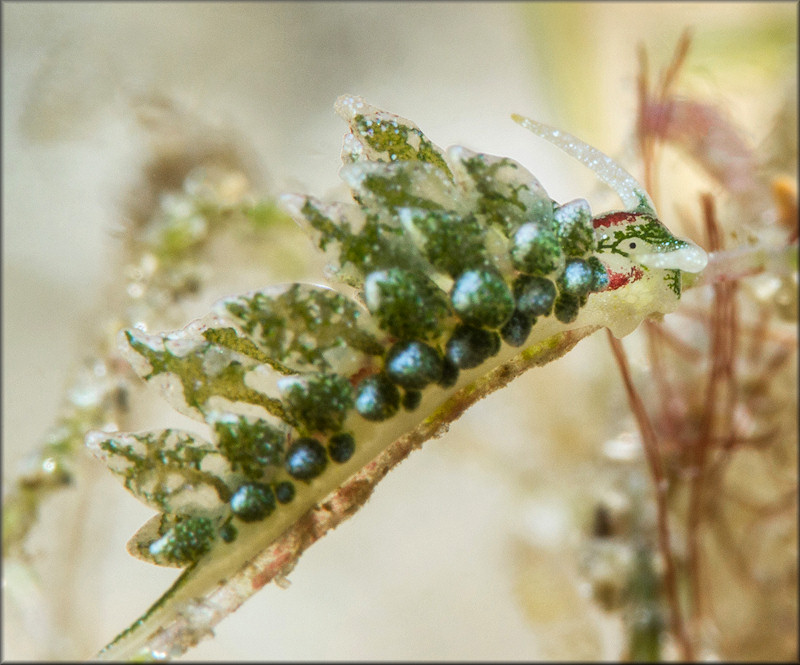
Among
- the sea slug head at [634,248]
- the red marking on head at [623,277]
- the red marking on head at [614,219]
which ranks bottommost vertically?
the red marking on head at [623,277]

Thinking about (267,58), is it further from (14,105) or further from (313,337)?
(313,337)

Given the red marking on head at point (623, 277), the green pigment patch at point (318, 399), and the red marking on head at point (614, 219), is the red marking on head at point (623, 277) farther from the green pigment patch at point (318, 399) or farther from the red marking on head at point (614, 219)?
the green pigment patch at point (318, 399)

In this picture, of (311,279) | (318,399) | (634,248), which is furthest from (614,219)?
(311,279)

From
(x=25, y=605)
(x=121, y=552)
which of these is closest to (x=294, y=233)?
(x=121, y=552)

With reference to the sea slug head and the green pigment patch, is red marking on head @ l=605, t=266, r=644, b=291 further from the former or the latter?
the green pigment patch

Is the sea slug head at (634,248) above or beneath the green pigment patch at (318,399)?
above

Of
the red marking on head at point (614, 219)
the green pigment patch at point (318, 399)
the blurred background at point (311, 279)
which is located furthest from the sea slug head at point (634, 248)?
the blurred background at point (311, 279)

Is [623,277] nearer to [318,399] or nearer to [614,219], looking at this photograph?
[614,219]
